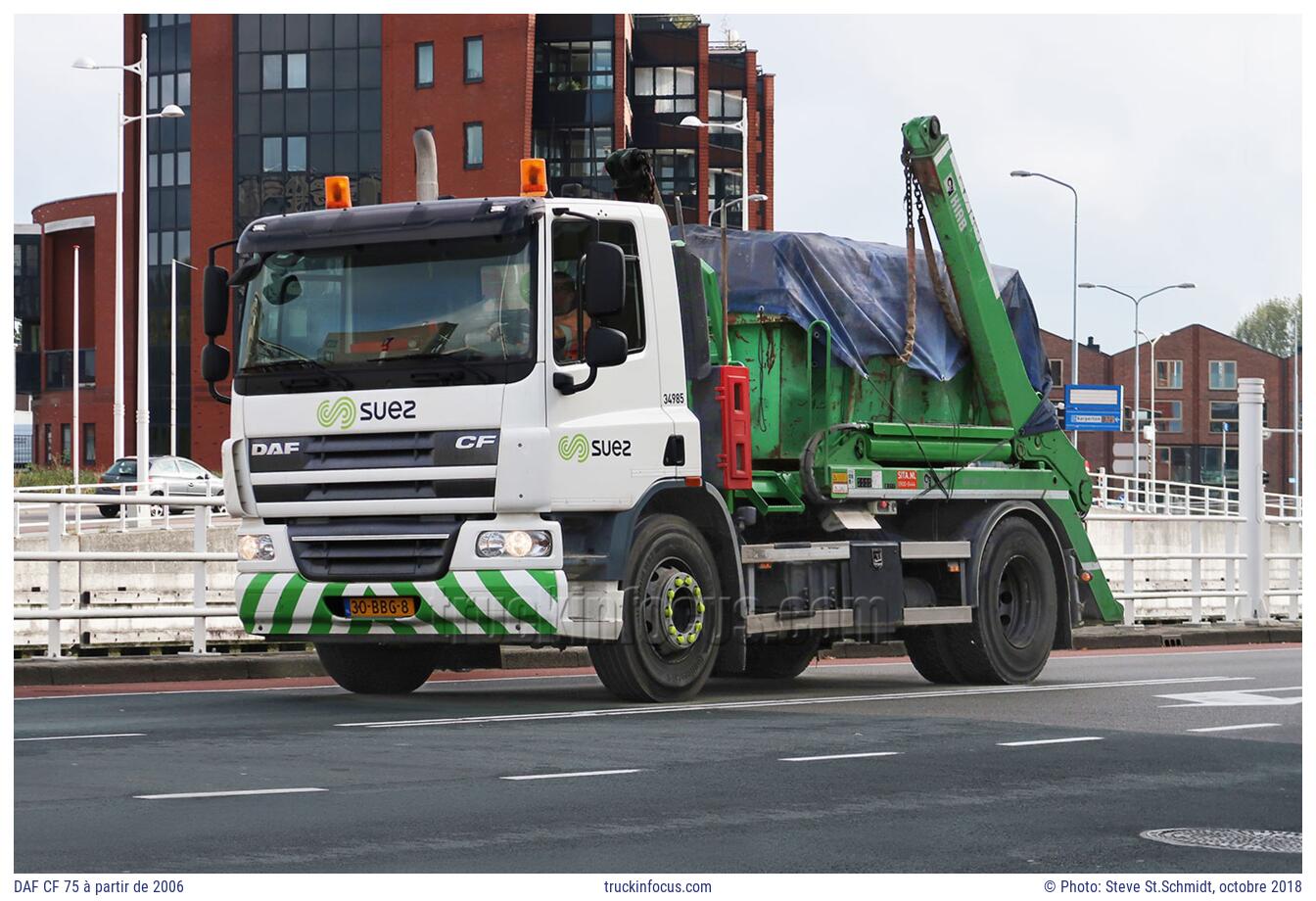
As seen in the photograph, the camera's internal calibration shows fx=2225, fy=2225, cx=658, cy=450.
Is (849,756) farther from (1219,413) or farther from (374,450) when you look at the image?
(1219,413)

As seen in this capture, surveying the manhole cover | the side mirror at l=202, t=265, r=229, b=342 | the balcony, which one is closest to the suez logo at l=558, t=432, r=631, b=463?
the side mirror at l=202, t=265, r=229, b=342

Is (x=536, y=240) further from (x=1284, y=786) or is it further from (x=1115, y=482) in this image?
(x=1115, y=482)

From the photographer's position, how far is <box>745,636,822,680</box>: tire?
1770cm

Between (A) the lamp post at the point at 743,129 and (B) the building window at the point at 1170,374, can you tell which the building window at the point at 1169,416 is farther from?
(A) the lamp post at the point at 743,129

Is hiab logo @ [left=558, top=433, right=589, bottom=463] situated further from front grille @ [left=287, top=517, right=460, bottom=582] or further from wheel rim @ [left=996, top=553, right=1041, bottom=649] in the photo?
wheel rim @ [left=996, top=553, right=1041, bottom=649]

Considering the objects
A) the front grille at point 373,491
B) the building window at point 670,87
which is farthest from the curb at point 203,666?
the building window at point 670,87

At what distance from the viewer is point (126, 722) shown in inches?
501

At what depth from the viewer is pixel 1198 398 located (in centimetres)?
12031

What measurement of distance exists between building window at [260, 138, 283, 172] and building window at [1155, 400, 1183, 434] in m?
58.0

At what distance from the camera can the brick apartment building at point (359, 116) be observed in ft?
241

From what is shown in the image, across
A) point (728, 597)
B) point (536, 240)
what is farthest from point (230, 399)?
point (728, 597)

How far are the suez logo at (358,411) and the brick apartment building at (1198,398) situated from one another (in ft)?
350

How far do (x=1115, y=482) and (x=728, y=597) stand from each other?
295 ft

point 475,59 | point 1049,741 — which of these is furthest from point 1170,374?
point 1049,741
